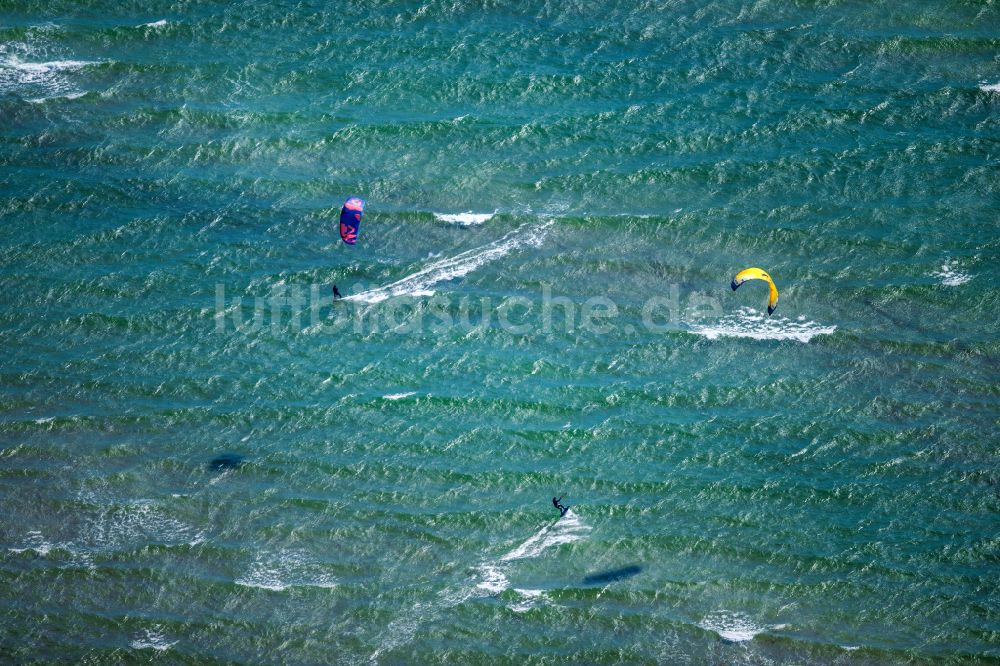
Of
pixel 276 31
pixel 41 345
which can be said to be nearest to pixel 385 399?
pixel 41 345

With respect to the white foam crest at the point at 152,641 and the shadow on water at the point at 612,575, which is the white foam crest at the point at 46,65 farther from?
the shadow on water at the point at 612,575

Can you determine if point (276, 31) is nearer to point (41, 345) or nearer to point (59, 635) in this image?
point (41, 345)

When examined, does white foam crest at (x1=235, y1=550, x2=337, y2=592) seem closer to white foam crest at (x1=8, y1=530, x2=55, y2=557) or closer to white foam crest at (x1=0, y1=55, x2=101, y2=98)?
white foam crest at (x1=8, y1=530, x2=55, y2=557)

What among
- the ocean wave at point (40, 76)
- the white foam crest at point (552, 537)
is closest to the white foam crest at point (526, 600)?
the white foam crest at point (552, 537)

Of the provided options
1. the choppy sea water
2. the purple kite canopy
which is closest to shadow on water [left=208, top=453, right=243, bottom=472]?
the choppy sea water

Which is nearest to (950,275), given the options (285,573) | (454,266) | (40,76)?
(454,266)

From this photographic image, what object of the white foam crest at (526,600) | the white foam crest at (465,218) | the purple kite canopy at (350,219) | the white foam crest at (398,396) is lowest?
the white foam crest at (526,600)
